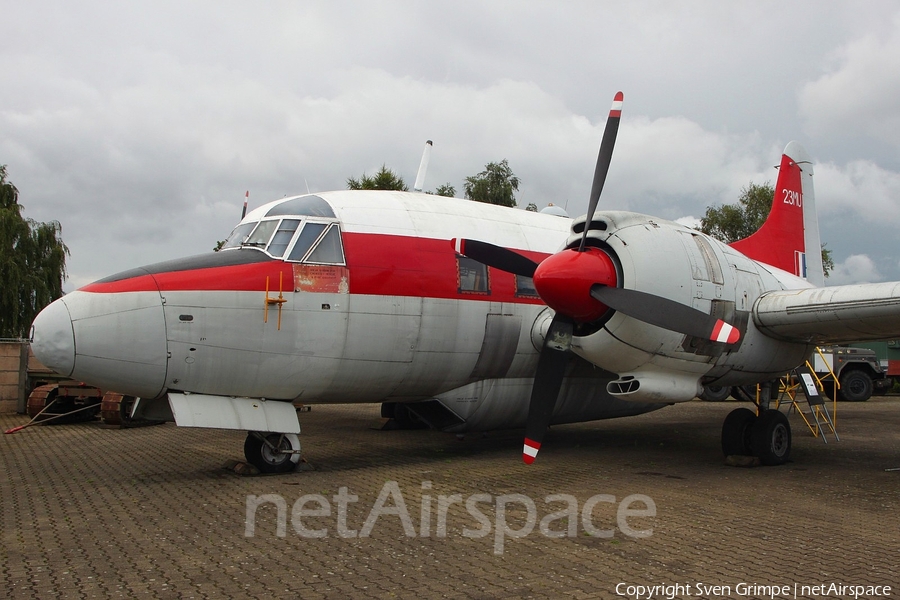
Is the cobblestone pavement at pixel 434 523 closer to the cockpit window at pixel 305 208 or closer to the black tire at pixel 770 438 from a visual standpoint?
the black tire at pixel 770 438

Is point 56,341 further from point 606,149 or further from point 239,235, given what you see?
point 606,149

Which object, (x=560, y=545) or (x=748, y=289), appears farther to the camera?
(x=748, y=289)

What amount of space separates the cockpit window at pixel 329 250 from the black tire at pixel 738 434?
259 inches

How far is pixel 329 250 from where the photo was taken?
956 cm

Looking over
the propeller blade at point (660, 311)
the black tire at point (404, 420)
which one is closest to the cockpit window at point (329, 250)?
the propeller blade at point (660, 311)

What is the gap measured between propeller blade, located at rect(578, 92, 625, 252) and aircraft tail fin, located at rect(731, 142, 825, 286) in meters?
5.65

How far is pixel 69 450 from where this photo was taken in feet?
40.7

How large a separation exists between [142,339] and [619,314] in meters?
5.98

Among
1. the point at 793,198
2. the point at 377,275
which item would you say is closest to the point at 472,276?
the point at 377,275

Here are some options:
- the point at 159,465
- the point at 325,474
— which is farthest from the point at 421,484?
the point at 159,465

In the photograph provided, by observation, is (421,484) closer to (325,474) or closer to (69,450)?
(325,474)

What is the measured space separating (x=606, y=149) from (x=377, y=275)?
366 centimetres

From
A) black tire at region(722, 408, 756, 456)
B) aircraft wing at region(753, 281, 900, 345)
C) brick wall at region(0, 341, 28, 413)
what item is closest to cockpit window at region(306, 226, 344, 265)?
aircraft wing at region(753, 281, 900, 345)
